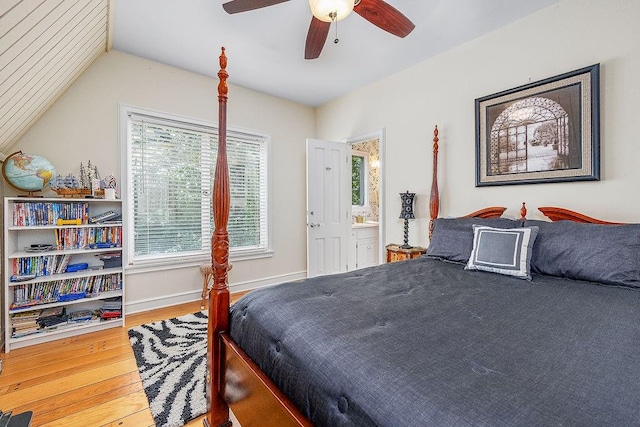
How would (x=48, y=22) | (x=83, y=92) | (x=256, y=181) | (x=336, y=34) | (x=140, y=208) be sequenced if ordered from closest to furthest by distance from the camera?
(x=48, y=22) → (x=336, y=34) → (x=83, y=92) → (x=140, y=208) → (x=256, y=181)

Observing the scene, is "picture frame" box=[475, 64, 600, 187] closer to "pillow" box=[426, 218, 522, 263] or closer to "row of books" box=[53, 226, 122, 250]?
"pillow" box=[426, 218, 522, 263]

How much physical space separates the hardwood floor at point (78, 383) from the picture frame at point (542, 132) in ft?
9.47

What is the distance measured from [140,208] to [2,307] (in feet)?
4.19

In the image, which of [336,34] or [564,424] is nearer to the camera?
[564,424]

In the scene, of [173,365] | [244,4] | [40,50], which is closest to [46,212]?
[40,50]

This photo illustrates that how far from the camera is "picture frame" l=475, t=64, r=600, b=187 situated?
206 cm

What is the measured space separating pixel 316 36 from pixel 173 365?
260cm

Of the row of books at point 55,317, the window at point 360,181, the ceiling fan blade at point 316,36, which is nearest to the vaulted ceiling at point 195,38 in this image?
the ceiling fan blade at point 316,36

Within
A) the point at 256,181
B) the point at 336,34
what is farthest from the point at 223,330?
the point at 256,181

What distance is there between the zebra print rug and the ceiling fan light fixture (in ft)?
7.87

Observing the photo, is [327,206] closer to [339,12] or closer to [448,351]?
[339,12]

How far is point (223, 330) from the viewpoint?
4.78 feet

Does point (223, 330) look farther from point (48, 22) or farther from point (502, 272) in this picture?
point (48, 22)

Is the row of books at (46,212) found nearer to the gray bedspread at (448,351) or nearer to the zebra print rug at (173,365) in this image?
the zebra print rug at (173,365)
